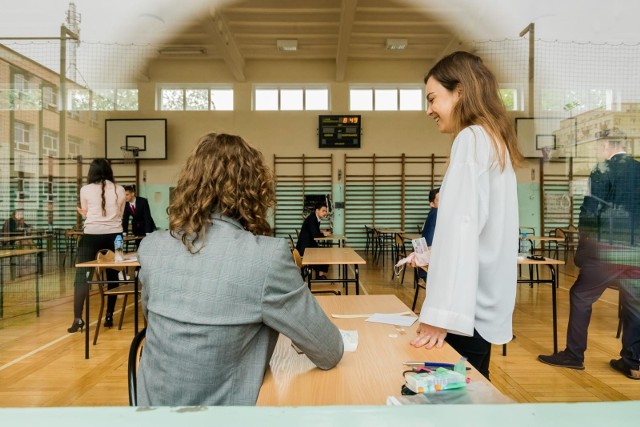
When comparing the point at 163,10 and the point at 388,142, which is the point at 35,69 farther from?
the point at 388,142

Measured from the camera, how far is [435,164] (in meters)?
10.5

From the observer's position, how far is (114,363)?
3.01m

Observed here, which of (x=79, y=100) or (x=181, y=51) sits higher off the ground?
(x=181, y=51)

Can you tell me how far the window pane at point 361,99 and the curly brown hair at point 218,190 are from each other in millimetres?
9778

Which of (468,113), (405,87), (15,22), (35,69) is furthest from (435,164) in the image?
(468,113)

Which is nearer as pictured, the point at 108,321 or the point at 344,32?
the point at 108,321

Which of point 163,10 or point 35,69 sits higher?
point 163,10

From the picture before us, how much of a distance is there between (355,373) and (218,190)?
0.54m

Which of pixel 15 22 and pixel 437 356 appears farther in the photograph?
pixel 15 22

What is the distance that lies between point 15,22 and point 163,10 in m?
5.59

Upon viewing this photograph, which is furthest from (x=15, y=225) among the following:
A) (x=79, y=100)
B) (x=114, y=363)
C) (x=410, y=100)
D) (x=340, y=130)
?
(x=410, y=100)

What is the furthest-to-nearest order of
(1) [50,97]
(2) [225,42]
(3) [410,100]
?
(3) [410,100] → (2) [225,42] → (1) [50,97]

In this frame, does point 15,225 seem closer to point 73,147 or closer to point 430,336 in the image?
point 73,147

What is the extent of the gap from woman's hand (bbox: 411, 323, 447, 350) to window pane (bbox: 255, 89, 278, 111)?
32.3ft
